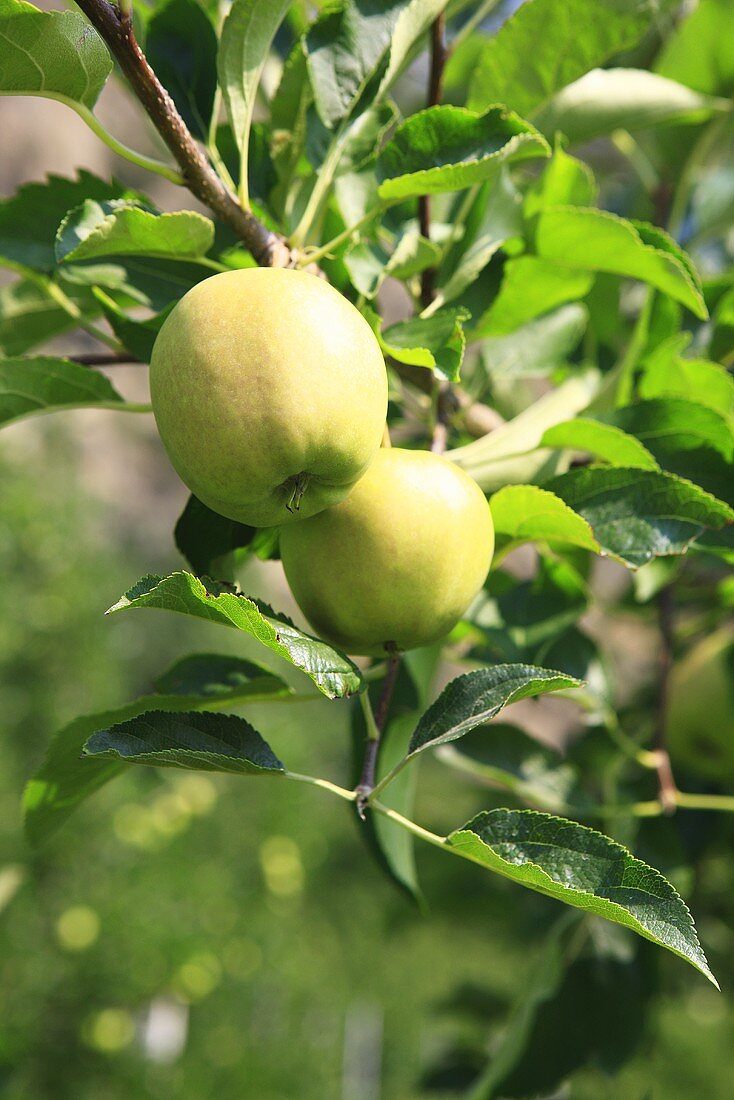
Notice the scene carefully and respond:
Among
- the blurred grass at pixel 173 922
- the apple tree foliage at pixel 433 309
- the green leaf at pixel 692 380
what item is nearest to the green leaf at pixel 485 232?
the apple tree foliage at pixel 433 309

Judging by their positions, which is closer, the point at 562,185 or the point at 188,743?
the point at 188,743

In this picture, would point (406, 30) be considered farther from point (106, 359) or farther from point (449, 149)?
point (106, 359)

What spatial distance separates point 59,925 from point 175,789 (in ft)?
1.59

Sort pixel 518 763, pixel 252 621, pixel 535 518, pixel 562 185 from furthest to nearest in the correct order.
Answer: pixel 518 763 < pixel 562 185 < pixel 535 518 < pixel 252 621

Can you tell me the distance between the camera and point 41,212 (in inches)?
16.3

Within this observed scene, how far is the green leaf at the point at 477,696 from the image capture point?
292mm

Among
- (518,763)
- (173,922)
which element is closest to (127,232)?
(518,763)

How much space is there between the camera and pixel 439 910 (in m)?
0.81

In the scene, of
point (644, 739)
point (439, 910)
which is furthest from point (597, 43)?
point (439, 910)

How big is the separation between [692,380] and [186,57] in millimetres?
272

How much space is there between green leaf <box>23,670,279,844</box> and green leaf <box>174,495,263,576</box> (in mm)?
48

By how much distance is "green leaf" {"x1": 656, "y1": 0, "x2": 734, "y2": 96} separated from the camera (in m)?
0.56

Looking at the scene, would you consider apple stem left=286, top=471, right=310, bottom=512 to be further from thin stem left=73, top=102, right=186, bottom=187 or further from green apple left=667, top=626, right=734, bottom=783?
green apple left=667, top=626, right=734, bottom=783

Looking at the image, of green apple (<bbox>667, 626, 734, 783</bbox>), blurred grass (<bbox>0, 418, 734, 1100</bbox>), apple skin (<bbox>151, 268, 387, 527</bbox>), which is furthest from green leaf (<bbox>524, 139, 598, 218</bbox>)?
blurred grass (<bbox>0, 418, 734, 1100</bbox>)
